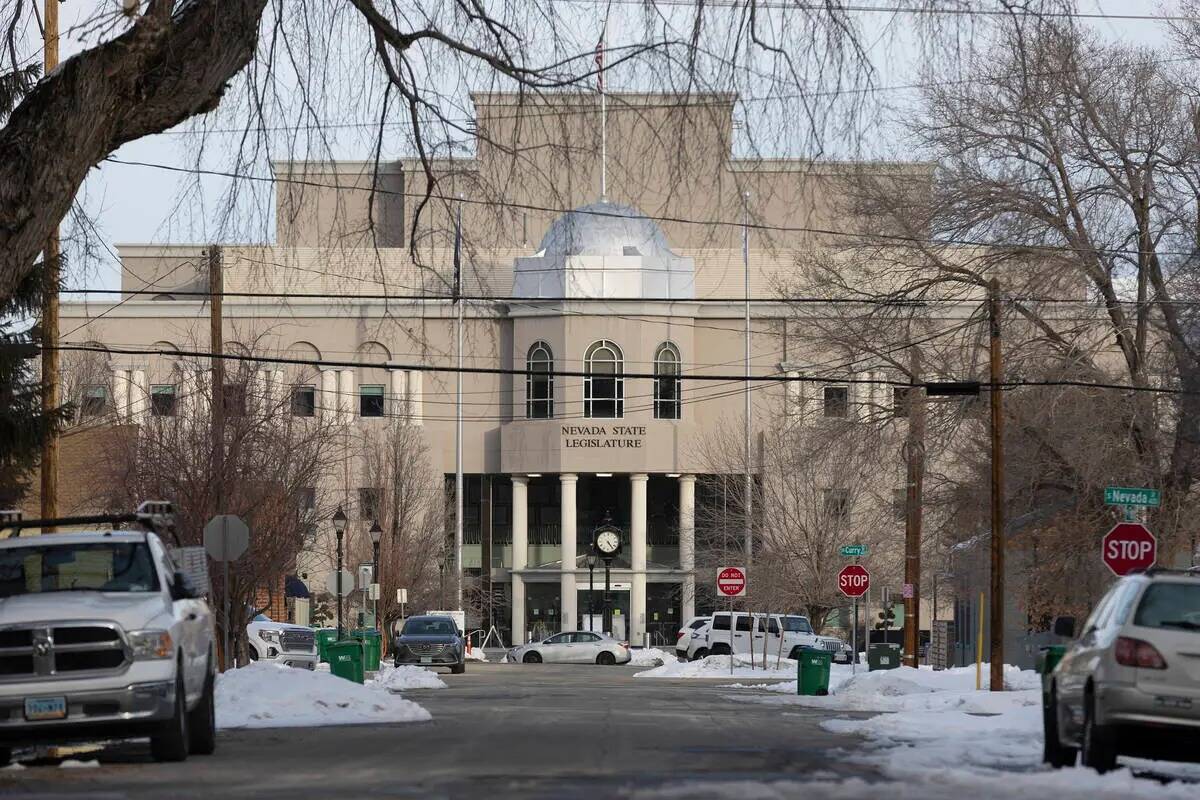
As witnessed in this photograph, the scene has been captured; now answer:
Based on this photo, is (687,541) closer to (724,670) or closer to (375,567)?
(375,567)

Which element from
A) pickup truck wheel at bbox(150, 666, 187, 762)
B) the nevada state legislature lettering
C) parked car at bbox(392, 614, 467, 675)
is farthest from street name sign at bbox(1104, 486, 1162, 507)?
the nevada state legislature lettering

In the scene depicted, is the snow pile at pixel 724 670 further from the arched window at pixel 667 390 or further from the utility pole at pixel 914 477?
the arched window at pixel 667 390

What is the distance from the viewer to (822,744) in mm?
18203

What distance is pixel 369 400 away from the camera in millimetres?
84938

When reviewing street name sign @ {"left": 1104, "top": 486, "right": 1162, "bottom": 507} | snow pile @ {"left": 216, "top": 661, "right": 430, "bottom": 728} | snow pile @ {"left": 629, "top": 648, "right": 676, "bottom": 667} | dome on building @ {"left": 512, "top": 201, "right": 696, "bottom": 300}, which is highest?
dome on building @ {"left": 512, "top": 201, "right": 696, "bottom": 300}

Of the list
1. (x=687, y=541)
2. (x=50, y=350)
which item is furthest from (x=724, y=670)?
(x=50, y=350)

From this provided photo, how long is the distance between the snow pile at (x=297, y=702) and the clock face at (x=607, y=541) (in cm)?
4687

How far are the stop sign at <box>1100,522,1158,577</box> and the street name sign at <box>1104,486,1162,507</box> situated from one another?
34 centimetres

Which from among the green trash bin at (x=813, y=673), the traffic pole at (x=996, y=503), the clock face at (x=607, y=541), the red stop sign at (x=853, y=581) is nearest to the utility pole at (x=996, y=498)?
the traffic pole at (x=996, y=503)

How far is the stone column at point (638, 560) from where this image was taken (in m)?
84.9

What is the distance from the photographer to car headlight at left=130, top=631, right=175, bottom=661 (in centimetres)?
1462

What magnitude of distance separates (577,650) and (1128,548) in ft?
140

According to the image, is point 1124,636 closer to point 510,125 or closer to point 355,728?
point 510,125

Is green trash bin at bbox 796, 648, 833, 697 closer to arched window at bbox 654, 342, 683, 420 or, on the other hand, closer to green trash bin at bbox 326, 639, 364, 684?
green trash bin at bbox 326, 639, 364, 684
